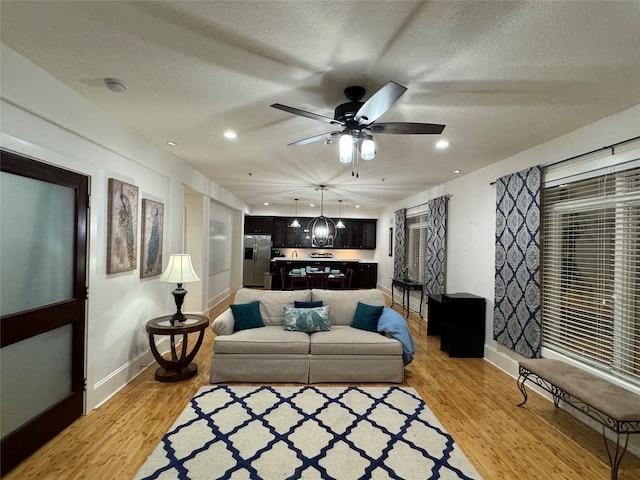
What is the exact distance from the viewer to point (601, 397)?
210 cm

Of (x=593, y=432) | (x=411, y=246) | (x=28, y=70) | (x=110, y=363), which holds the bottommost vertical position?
(x=593, y=432)

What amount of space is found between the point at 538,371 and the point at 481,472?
1.08 metres

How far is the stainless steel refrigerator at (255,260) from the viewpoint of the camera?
896 cm

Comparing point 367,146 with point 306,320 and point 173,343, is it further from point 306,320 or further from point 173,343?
point 173,343

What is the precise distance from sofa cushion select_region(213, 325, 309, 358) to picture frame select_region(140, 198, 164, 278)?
1.17m

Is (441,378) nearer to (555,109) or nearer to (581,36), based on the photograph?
(555,109)

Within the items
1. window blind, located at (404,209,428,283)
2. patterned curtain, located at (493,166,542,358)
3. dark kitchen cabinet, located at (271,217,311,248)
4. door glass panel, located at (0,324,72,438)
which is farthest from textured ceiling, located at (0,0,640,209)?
dark kitchen cabinet, located at (271,217,311,248)

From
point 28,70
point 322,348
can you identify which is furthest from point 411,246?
point 28,70

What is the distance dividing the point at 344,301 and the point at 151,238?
2.46 meters

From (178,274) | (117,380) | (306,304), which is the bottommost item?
(117,380)

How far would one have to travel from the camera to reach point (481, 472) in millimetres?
1981

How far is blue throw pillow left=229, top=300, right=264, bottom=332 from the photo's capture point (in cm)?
350

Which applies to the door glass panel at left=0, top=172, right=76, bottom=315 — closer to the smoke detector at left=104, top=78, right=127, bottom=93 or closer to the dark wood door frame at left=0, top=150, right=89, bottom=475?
the dark wood door frame at left=0, top=150, right=89, bottom=475

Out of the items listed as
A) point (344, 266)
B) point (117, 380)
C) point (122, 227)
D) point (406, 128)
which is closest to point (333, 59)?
point (406, 128)
